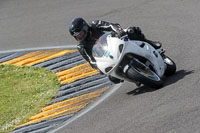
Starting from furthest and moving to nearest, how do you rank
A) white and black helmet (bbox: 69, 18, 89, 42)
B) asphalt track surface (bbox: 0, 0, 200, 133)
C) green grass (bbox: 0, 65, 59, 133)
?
green grass (bbox: 0, 65, 59, 133) < white and black helmet (bbox: 69, 18, 89, 42) < asphalt track surface (bbox: 0, 0, 200, 133)

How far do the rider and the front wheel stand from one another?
0.81 meters

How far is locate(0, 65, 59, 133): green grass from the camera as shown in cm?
1072

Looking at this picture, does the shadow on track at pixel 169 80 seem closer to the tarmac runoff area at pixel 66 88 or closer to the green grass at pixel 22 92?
the tarmac runoff area at pixel 66 88

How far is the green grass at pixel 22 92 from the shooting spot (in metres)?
10.7

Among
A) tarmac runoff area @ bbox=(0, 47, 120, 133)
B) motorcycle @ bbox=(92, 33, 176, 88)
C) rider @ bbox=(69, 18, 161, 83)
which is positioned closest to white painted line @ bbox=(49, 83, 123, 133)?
tarmac runoff area @ bbox=(0, 47, 120, 133)

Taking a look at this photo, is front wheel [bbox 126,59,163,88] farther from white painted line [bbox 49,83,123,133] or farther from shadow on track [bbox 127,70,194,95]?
white painted line [bbox 49,83,123,133]

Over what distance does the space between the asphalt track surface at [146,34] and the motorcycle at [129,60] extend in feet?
1.01

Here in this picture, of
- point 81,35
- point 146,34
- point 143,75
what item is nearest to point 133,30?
point 81,35

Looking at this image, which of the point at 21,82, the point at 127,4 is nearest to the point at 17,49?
the point at 21,82

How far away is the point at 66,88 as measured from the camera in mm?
11227

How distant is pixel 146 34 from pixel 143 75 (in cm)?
413

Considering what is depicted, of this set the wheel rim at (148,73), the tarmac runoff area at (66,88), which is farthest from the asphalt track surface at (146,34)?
the tarmac runoff area at (66,88)

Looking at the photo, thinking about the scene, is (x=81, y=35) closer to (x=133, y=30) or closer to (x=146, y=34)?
(x=133, y=30)

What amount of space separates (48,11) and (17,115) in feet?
22.1
